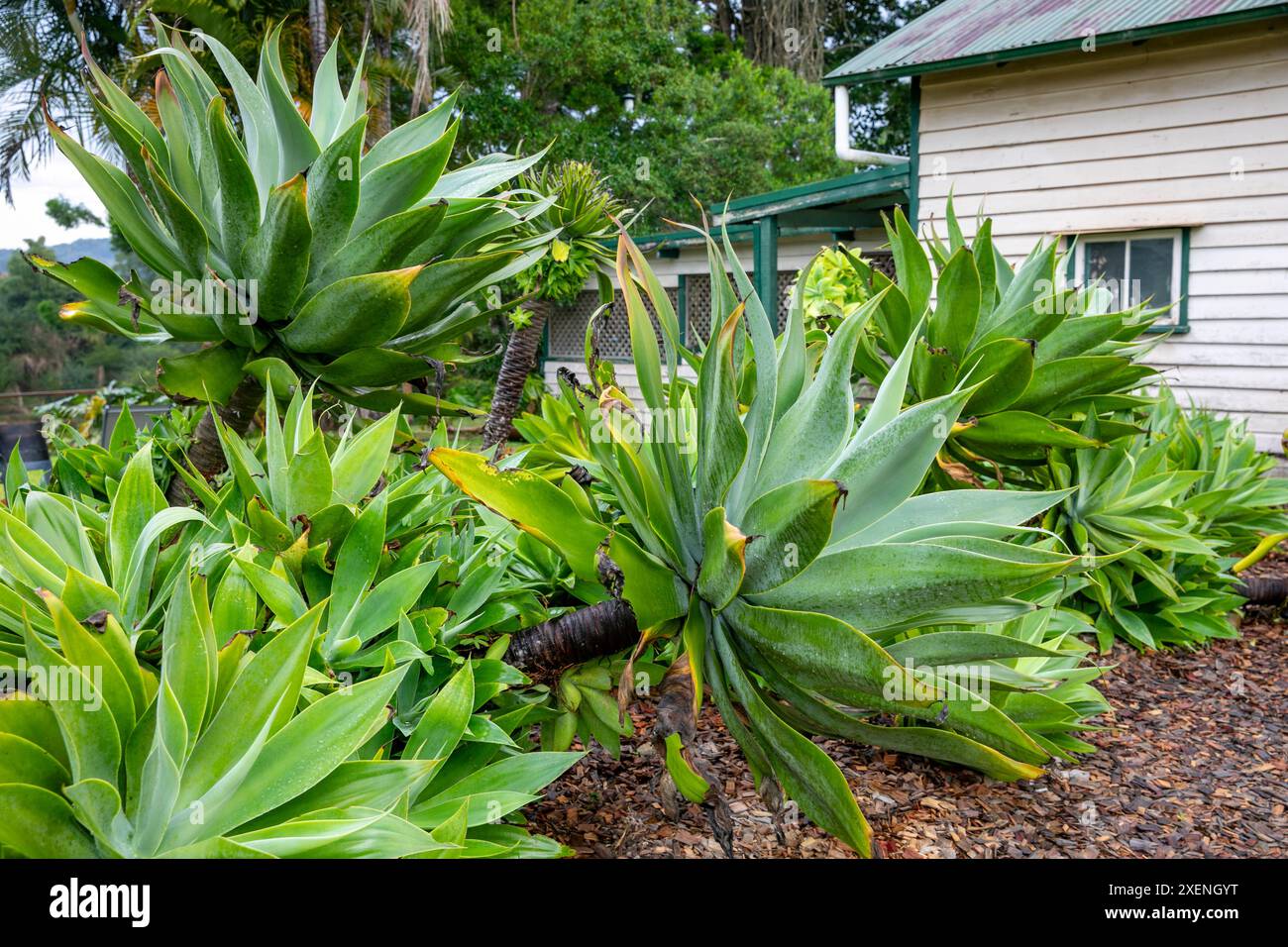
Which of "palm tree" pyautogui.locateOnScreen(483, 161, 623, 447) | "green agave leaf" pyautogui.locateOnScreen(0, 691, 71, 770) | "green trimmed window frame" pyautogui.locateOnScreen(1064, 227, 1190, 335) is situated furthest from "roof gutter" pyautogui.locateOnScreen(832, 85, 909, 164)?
"green agave leaf" pyautogui.locateOnScreen(0, 691, 71, 770)

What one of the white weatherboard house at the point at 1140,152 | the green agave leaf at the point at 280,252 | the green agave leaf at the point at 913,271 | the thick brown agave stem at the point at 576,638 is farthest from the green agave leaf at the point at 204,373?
the white weatherboard house at the point at 1140,152

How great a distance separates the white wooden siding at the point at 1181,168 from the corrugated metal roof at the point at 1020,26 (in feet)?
1.15

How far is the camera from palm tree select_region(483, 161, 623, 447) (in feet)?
12.3

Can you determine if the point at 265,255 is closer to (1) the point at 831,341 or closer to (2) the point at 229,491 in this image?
(2) the point at 229,491

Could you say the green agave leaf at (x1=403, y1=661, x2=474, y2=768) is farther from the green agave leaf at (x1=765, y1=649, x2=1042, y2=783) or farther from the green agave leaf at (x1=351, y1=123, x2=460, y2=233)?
the green agave leaf at (x1=351, y1=123, x2=460, y2=233)

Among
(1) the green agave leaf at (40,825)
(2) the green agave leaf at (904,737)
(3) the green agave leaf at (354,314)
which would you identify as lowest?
(2) the green agave leaf at (904,737)

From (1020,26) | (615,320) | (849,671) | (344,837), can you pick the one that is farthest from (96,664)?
(615,320)

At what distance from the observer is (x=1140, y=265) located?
1003cm

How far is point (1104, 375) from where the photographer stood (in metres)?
3.48

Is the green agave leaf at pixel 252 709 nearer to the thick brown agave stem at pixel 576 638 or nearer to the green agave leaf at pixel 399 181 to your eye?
the thick brown agave stem at pixel 576 638

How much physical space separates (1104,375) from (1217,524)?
3.44 metres

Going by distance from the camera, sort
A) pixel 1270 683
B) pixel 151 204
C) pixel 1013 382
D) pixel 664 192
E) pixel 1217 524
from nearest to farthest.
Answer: pixel 151 204
pixel 1013 382
pixel 1270 683
pixel 1217 524
pixel 664 192

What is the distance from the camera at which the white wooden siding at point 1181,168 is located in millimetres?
9062

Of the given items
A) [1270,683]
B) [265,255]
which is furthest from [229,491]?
[1270,683]
